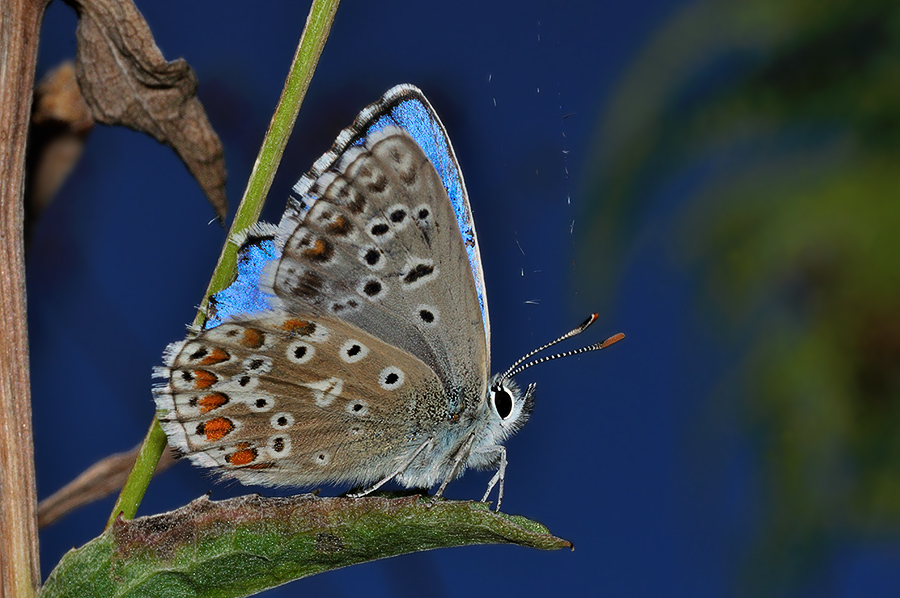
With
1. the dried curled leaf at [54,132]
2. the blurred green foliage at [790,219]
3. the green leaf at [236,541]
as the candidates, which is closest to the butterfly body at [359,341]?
the green leaf at [236,541]

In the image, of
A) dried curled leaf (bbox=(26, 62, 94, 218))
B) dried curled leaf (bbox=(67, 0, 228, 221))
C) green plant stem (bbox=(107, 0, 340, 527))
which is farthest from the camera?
dried curled leaf (bbox=(26, 62, 94, 218))

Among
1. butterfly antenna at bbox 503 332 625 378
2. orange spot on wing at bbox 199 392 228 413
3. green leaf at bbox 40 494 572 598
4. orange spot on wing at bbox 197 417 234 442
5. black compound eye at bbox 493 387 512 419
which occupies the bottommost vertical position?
green leaf at bbox 40 494 572 598

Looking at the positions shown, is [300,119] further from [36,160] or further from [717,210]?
[717,210]

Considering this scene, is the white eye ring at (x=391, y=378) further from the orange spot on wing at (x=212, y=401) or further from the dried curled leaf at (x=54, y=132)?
the dried curled leaf at (x=54, y=132)

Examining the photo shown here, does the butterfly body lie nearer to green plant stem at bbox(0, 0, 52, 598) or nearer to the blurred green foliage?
green plant stem at bbox(0, 0, 52, 598)

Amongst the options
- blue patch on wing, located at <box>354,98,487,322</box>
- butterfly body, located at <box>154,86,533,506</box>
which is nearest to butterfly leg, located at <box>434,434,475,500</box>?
butterfly body, located at <box>154,86,533,506</box>

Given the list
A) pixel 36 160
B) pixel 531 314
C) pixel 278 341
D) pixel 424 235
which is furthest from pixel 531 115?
pixel 36 160

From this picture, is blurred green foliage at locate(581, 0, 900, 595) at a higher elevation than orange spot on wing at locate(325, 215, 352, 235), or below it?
higher
